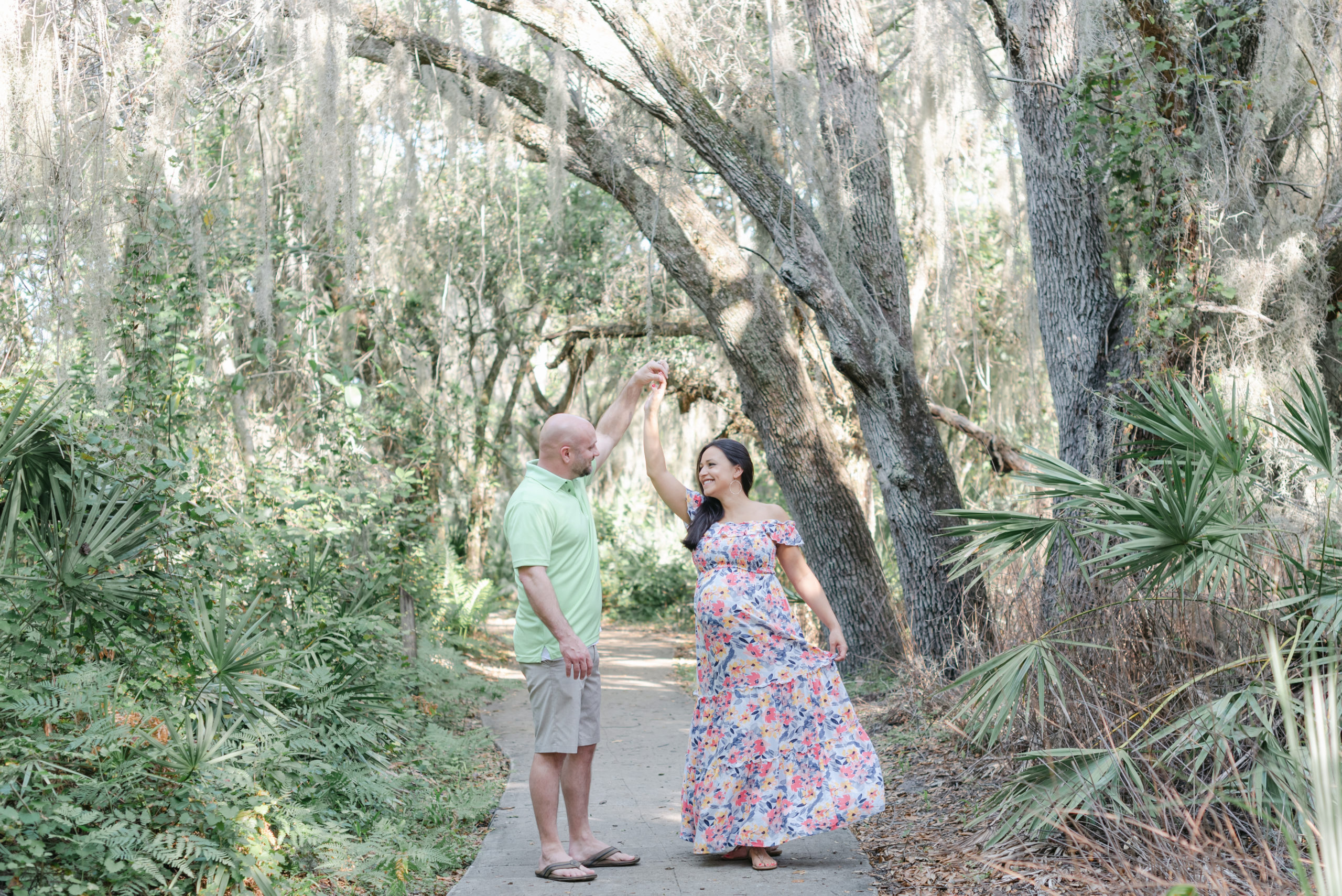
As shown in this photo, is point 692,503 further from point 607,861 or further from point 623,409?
point 607,861

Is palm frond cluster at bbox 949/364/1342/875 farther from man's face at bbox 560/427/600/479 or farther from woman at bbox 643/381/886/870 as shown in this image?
man's face at bbox 560/427/600/479

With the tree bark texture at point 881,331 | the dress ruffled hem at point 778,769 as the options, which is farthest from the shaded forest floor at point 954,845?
the tree bark texture at point 881,331

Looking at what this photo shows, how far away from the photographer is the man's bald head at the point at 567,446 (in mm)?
3945

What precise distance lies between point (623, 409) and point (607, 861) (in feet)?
5.85

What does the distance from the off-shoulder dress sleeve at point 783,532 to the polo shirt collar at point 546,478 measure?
809 millimetres

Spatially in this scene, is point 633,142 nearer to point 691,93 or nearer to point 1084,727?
point 691,93

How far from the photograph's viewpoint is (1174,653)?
408 centimetres

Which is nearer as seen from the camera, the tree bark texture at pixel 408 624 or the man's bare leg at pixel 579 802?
the man's bare leg at pixel 579 802

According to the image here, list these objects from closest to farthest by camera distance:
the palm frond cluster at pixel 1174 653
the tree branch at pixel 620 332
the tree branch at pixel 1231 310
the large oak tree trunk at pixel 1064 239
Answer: the palm frond cluster at pixel 1174 653, the tree branch at pixel 1231 310, the large oak tree trunk at pixel 1064 239, the tree branch at pixel 620 332

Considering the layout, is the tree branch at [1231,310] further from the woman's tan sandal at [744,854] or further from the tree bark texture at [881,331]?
the woman's tan sandal at [744,854]

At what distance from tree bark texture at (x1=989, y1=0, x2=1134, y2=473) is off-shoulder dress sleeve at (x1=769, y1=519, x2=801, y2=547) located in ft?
9.40

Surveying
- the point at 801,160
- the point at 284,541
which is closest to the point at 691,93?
the point at 801,160

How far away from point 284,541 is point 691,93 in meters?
3.64

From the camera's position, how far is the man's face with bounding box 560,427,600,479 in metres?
3.96
